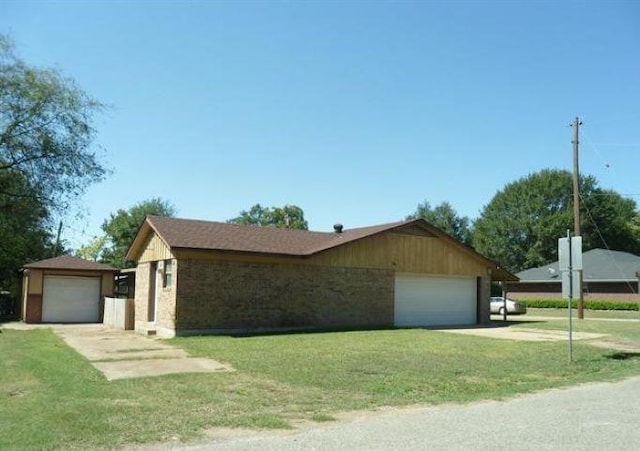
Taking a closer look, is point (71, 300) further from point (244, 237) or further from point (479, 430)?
point (479, 430)

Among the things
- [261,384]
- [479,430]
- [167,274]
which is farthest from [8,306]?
[479,430]

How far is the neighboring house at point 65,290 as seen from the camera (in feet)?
Answer: 97.7

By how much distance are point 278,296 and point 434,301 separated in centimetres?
856

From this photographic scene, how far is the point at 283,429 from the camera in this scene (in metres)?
7.74

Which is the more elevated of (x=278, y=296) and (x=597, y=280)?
(x=597, y=280)

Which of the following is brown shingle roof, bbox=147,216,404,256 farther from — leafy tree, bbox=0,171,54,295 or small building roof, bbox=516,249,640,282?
small building roof, bbox=516,249,640,282

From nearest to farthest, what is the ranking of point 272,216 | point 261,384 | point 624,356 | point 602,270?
1. point 261,384
2. point 624,356
3. point 602,270
4. point 272,216

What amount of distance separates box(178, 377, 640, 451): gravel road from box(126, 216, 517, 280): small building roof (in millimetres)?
12928

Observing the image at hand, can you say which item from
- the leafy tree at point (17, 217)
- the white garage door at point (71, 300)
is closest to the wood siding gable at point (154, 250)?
the leafy tree at point (17, 217)

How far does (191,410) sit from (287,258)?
14.1 meters

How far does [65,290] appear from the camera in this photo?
30.8m

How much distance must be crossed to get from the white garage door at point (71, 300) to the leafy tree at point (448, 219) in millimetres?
55937

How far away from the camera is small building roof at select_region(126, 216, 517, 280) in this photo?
21.3 meters

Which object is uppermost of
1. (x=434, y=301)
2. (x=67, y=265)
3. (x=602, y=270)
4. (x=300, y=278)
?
(x=602, y=270)
